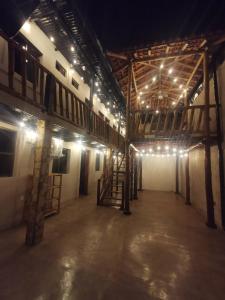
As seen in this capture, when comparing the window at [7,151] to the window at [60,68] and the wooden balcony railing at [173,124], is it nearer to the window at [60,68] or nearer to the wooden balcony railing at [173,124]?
the window at [60,68]

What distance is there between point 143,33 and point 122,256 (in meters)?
7.91

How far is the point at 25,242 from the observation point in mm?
3711

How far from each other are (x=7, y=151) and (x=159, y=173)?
11625 millimetres

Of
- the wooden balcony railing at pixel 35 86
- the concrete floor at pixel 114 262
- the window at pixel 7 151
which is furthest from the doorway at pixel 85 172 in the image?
the window at pixel 7 151

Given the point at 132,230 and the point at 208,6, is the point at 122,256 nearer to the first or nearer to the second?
the point at 132,230

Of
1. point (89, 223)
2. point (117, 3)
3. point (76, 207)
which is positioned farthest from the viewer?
point (76, 207)

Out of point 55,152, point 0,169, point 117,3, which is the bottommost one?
point 0,169

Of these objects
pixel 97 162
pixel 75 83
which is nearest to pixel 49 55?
pixel 75 83

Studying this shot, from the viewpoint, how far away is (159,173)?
13.5 m

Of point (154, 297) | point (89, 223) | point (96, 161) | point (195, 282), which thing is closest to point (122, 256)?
point (154, 297)

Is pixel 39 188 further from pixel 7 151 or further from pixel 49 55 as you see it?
pixel 49 55

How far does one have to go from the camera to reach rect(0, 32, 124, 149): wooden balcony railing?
2.86m

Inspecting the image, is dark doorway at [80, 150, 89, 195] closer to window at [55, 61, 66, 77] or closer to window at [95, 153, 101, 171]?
window at [95, 153, 101, 171]

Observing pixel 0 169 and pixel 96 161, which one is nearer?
pixel 0 169
